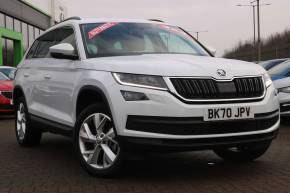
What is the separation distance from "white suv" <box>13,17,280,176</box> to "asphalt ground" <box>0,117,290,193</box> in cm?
23

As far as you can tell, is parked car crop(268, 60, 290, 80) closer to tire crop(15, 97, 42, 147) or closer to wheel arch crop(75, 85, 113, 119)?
tire crop(15, 97, 42, 147)

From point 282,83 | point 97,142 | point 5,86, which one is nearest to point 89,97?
point 97,142

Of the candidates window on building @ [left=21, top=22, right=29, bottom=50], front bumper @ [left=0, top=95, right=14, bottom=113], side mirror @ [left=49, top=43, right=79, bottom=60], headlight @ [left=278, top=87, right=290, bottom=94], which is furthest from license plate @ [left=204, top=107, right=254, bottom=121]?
window on building @ [left=21, top=22, right=29, bottom=50]

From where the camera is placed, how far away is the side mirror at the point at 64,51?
19.2 feet

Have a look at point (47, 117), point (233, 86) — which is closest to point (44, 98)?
point (47, 117)

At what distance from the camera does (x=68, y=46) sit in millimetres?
5879

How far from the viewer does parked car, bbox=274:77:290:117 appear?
9.89 metres

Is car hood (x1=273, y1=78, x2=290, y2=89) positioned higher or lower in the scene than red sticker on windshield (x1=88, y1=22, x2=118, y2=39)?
lower

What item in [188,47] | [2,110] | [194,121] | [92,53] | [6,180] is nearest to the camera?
[194,121]

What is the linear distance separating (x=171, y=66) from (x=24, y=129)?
3590 millimetres

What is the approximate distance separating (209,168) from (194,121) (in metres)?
1.27

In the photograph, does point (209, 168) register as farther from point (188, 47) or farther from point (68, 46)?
point (68, 46)

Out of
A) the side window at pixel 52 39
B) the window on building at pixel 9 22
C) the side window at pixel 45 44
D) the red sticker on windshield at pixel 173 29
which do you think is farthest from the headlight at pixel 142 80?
the window on building at pixel 9 22

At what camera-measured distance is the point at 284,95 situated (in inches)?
395
